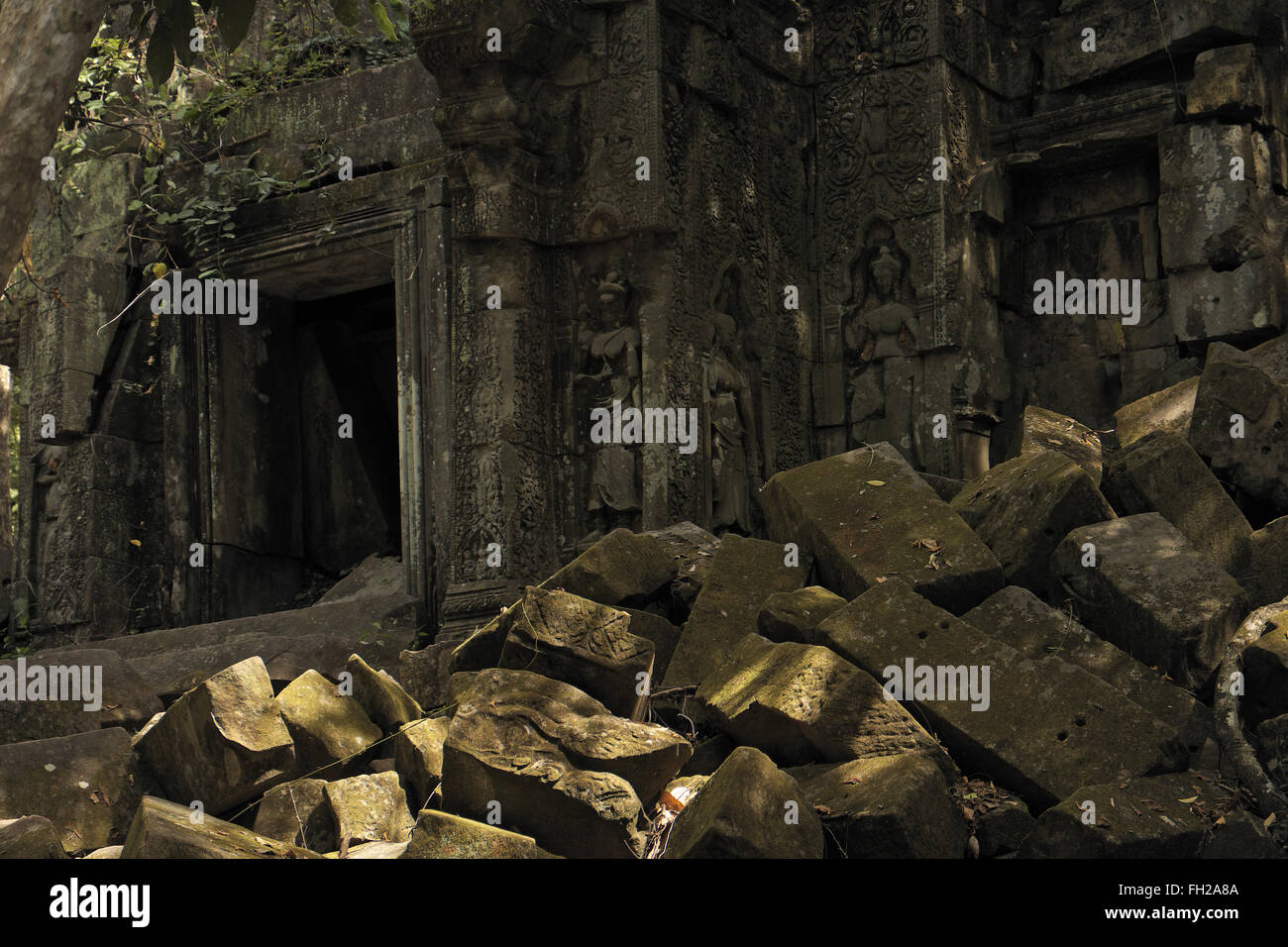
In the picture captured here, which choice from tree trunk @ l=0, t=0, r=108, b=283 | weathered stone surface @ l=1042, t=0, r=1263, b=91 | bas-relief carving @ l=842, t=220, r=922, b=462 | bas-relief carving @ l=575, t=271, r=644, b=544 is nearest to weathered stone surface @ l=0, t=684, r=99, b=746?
tree trunk @ l=0, t=0, r=108, b=283

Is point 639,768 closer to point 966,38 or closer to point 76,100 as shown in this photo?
point 966,38

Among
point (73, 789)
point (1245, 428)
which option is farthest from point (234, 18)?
point (1245, 428)

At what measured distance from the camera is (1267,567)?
7371mm

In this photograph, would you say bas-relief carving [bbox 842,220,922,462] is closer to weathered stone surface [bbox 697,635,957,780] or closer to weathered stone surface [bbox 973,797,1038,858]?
weathered stone surface [bbox 697,635,957,780]

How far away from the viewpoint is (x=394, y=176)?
11039 millimetres

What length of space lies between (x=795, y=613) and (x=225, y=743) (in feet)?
7.78

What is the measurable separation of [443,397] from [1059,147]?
14.0ft

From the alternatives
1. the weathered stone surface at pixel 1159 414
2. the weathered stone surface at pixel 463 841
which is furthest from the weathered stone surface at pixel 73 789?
the weathered stone surface at pixel 1159 414

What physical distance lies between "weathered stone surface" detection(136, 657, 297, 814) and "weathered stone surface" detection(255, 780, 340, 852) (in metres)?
0.16

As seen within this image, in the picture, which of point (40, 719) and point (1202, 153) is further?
point (1202, 153)

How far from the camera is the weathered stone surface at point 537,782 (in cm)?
600

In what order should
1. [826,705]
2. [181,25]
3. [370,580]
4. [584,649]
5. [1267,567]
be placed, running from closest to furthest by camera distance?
[826,705], [584,649], [181,25], [1267,567], [370,580]

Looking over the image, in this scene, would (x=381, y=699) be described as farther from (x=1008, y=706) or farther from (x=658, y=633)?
(x=1008, y=706)

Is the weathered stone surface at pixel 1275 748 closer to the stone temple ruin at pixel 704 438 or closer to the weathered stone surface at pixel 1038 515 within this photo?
the stone temple ruin at pixel 704 438
